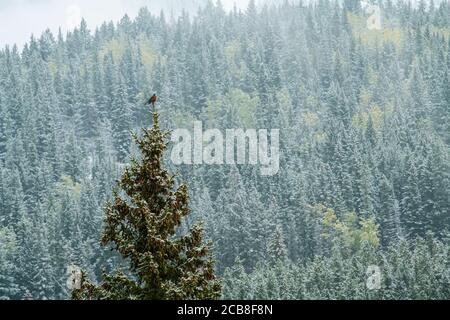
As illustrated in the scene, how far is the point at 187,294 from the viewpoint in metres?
16.1

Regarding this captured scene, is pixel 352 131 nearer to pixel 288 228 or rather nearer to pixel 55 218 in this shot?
pixel 288 228

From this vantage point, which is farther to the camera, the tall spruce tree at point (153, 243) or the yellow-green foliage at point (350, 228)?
the yellow-green foliage at point (350, 228)

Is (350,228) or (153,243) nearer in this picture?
(153,243)

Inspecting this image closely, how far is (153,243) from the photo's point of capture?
16.2 metres

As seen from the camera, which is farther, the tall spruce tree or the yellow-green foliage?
the yellow-green foliage

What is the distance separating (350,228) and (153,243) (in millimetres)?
138453

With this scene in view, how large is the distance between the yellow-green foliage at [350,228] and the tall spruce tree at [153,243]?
12519cm

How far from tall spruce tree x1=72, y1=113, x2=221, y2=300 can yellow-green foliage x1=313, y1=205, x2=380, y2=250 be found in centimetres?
12519

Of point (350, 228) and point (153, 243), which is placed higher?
point (350, 228)

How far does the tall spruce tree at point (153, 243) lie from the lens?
53.1 ft

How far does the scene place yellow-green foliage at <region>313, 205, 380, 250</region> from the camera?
473ft

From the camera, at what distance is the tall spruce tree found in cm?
1619

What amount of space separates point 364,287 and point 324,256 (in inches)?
1403

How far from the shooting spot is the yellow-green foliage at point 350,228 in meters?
144
